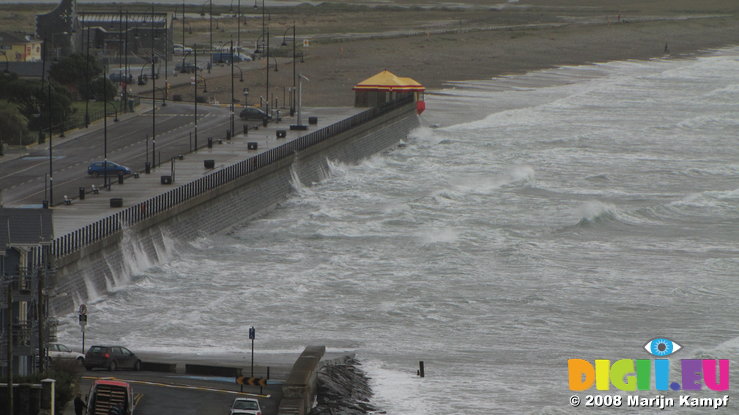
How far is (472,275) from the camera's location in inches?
2427

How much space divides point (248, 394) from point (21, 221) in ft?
30.1

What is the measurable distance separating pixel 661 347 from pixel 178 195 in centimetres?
2648

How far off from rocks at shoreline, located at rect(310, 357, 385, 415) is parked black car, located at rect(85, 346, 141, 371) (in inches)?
220

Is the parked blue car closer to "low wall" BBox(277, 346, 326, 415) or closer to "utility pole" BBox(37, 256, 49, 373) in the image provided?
"low wall" BBox(277, 346, 326, 415)

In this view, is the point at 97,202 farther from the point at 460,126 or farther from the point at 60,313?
the point at 460,126

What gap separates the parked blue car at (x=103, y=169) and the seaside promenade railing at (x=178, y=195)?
5341mm

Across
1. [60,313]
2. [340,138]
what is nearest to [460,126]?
[340,138]

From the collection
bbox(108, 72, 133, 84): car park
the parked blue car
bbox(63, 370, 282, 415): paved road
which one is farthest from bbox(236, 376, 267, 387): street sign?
bbox(108, 72, 133, 84): car park

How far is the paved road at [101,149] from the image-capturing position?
246ft

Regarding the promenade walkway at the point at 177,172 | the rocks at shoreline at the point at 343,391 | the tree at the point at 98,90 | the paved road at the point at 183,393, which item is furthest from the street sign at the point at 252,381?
the tree at the point at 98,90

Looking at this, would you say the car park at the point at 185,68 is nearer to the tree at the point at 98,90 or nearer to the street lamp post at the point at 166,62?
the street lamp post at the point at 166,62

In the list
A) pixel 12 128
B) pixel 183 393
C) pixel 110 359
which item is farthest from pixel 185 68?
pixel 183 393

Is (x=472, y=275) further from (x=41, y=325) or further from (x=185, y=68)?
(x=185, y=68)

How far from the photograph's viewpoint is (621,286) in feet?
194
